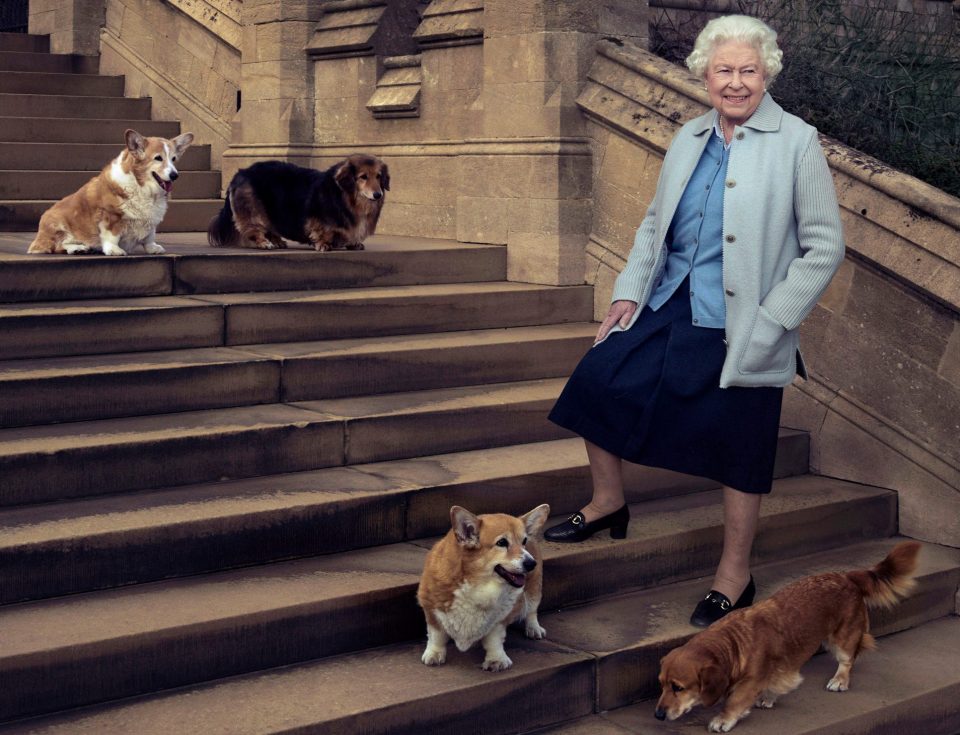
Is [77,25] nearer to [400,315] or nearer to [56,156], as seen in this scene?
[56,156]

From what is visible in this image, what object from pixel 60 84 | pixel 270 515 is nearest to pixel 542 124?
pixel 270 515

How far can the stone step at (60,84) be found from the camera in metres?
10.9

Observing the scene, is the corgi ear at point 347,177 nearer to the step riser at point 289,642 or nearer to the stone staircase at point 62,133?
the stone staircase at point 62,133

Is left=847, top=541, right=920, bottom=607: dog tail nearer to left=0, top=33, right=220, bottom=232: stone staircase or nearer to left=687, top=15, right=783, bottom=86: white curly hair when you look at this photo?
left=687, top=15, right=783, bottom=86: white curly hair

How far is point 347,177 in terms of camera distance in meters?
7.87

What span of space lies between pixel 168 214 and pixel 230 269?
244 cm

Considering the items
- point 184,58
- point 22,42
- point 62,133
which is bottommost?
point 62,133

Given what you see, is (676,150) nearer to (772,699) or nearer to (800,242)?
(800,242)

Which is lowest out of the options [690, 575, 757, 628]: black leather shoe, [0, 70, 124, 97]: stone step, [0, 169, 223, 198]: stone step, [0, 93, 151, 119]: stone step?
[690, 575, 757, 628]: black leather shoe

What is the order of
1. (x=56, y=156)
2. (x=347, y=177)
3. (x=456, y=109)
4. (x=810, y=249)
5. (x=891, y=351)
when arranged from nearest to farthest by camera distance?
(x=810, y=249) → (x=891, y=351) → (x=347, y=177) → (x=456, y=109) → (x=56, y=156)

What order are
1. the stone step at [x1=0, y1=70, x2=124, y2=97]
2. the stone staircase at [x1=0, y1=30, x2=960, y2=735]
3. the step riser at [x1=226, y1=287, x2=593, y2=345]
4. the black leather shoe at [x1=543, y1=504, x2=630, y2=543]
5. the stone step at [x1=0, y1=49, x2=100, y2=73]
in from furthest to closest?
the stone step at [x1=0, y1=49, x2=100, y2=73] → the stone step at [x1=0, y1=70, x2=124, y2=97] → the step riser at [x1=226, y1=287, x2=593, y2=345] → the black leather shoe at [x1=543, y1=504, x2=630, y2=543] → the stone staircase at [x1=0, y1=30, x2=960, y2=735]

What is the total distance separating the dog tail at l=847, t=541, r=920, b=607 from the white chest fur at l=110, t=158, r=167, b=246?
13.0 ft

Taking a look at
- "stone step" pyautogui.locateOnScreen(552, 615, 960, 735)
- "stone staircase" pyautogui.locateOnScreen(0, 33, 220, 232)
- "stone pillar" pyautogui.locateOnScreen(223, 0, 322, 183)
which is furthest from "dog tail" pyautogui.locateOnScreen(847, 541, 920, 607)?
"stone pillar" pyautogui.locateOnScreen(223, 0, 322, 183)

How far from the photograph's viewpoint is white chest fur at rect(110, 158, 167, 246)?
23.0ft
